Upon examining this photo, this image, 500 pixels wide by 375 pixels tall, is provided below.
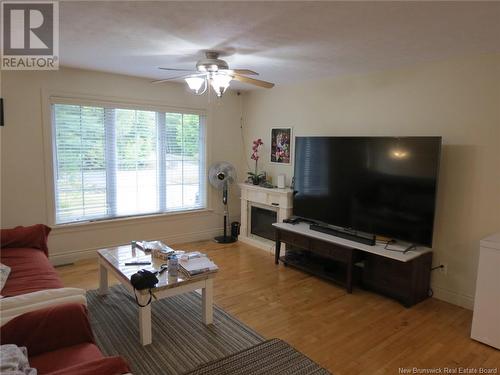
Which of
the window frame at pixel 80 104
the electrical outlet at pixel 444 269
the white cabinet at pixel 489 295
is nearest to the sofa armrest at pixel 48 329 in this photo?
the window frame at pixel 80 104

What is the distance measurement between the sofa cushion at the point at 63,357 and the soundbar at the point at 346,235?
2651mm

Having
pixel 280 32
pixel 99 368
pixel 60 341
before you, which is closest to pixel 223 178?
pixel 280 32

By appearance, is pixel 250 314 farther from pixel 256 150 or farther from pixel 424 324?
pixel 256 150

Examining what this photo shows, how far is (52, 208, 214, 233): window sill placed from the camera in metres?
4.19

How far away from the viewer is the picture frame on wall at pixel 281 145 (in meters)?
4.84

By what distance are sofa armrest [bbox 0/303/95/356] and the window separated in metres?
2.65

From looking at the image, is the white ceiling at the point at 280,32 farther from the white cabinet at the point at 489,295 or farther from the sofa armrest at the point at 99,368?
the sofa armrest at the point at 99,368

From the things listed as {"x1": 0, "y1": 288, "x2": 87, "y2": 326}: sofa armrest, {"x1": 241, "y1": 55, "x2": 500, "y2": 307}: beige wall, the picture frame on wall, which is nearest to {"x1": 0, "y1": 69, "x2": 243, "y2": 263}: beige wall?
the picture frame on wall

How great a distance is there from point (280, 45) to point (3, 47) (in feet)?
7.68

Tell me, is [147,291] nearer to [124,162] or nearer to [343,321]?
[343,321]

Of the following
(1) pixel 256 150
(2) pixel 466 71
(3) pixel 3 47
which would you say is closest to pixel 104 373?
(3) pixel 3 47

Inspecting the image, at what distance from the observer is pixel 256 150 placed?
5254 mm

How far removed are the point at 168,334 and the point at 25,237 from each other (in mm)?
1704

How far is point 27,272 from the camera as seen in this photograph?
267cm
